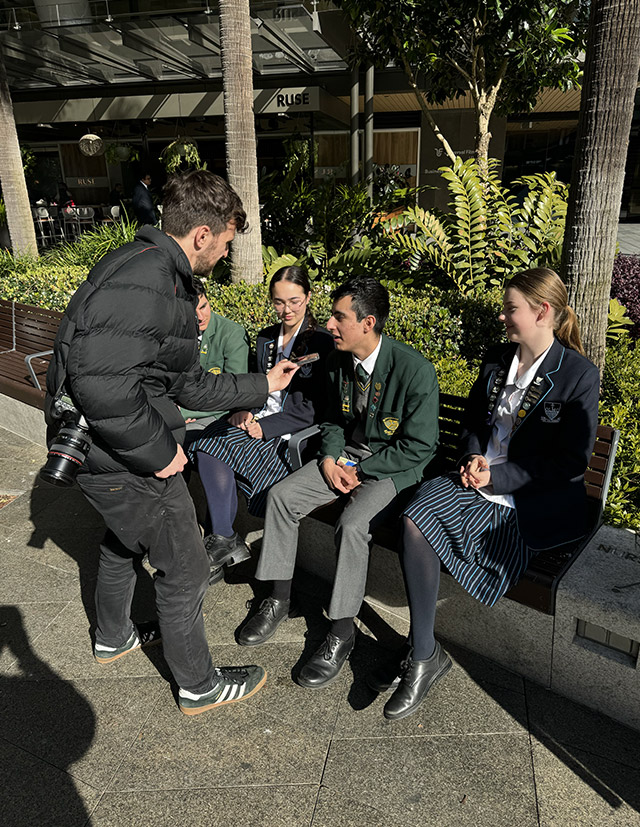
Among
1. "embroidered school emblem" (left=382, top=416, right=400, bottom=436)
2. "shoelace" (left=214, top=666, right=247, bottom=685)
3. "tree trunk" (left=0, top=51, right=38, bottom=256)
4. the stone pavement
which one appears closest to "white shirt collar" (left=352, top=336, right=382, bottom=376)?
"embroidered school emblem" (left=382, top=416, right=400, bottom=436)

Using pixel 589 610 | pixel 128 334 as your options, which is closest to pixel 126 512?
pixel 128 334

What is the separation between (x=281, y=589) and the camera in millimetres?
3252

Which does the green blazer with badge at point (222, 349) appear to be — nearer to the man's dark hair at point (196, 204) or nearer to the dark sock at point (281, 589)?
the dark sock at point (281, 589)

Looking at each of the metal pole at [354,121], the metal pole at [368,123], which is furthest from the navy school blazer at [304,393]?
the metal pole at [354,121]

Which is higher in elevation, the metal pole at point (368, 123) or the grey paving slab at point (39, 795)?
the metal pole at point (368, 123)

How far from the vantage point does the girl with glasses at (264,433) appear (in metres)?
3.57

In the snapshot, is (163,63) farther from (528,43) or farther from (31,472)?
(31,472)

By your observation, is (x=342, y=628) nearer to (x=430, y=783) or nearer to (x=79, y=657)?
(x=430, y=783)

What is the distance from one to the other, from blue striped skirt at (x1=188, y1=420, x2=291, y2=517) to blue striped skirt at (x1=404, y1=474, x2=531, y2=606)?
38.1 inches

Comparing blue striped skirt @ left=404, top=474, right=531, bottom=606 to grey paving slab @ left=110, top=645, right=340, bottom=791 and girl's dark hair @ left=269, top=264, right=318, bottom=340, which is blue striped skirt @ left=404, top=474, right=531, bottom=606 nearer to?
grey paving slab @ left=110, top=645, right=340, bottom=791

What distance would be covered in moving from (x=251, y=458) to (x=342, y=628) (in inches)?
44.1

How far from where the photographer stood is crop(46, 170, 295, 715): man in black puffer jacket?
218 cm

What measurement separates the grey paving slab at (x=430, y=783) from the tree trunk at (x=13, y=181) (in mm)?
9826

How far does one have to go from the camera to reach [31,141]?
21.6m
